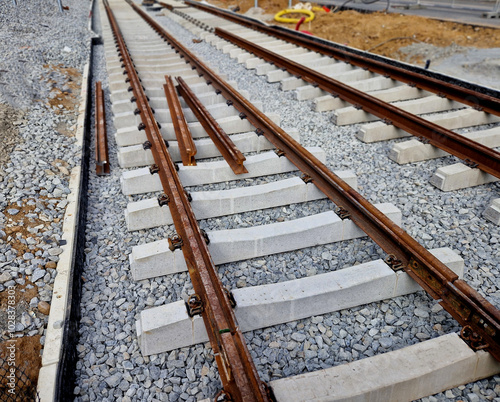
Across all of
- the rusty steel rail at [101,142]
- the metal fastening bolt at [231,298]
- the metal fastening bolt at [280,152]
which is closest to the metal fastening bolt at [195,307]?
the metal fastening bolt at [231,298]

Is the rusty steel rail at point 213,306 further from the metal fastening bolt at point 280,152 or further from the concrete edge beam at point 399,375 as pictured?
the metal fastening bolt at point 280,152

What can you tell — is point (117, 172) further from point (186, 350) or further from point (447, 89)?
point (447, 89)

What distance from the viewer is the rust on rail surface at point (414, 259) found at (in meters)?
2.75

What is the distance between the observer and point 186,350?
2.98 m

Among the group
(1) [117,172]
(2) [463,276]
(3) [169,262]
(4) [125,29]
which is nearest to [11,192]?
(1) [117,172]

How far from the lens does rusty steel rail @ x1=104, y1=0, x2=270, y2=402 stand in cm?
238

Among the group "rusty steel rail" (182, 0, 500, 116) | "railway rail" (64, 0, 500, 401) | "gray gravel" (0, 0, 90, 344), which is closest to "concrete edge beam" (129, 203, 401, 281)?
"railway rail" (64, 0, 500, 401)

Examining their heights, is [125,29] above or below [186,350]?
above

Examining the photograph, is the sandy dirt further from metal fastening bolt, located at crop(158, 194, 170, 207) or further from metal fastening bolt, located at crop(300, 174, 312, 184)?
metal fastening bolt, located at crop(158, 194, 170, 207)

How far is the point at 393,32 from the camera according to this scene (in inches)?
607

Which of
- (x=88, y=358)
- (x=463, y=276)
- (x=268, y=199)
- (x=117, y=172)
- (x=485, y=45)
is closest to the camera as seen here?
(x=88, y=358)

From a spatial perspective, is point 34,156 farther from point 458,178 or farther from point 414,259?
point 458,178

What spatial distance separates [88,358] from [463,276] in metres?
3.08

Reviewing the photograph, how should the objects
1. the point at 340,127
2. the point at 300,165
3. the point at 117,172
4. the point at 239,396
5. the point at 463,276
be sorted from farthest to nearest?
the point at 340,127, the point at 117,172, the point at 300,165, the point at 463,276, the point at 239,396
